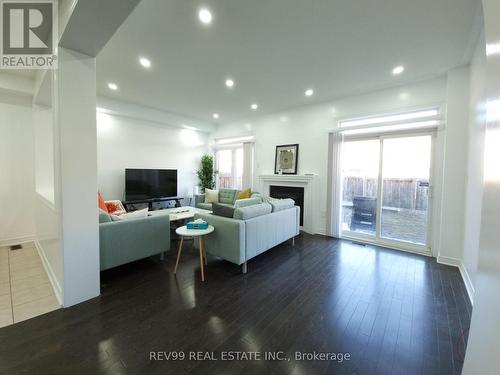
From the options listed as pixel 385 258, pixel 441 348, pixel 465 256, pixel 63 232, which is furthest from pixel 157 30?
pixel 465 256

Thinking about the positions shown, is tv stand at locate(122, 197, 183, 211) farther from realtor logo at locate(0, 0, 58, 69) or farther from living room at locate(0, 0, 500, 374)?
realtor logo at locate(0, 0, 58, 69)

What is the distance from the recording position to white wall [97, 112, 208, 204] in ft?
16.6

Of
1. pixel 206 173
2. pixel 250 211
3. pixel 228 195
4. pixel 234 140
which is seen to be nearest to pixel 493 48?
pixel 250 211

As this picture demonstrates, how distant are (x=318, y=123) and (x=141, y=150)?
4591 millimetres

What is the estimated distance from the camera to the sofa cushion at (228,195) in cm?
595

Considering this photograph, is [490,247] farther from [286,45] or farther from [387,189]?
[387,189]

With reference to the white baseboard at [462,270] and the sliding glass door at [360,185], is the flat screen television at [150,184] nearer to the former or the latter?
the sliding glass door at [360,185]

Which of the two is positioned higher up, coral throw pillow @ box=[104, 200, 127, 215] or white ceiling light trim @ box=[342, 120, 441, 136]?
white ceiling light trim @ box=[342, 120, 441, 136]

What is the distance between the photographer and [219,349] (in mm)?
1663

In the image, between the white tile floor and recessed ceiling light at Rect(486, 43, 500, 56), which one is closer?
recessed ceiling light at Rect(486, 43, 500, 56)

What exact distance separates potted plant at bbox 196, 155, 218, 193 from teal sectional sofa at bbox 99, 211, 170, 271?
3.78m

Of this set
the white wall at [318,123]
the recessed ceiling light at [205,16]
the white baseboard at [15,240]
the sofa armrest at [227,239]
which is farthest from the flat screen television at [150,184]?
the recessed ceiling light at [205,16]

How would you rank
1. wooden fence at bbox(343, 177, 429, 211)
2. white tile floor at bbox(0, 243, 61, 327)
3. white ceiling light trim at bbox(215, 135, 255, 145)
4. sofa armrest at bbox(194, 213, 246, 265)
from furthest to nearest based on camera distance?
white ceiling light trim at bbox(215, 135, 255, 145)
wooden fence at bbox(343, 177, 429, 211)
sofa armrest at bbox(194, 213, 246, 265)
white tile floor at bbox(0, 243, 61, 327)

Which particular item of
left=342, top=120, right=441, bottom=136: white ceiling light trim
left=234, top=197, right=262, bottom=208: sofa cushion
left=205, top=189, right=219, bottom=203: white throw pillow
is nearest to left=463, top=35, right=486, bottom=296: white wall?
left=342, top=120, right=441, bottom=136: white ceiling light trim
